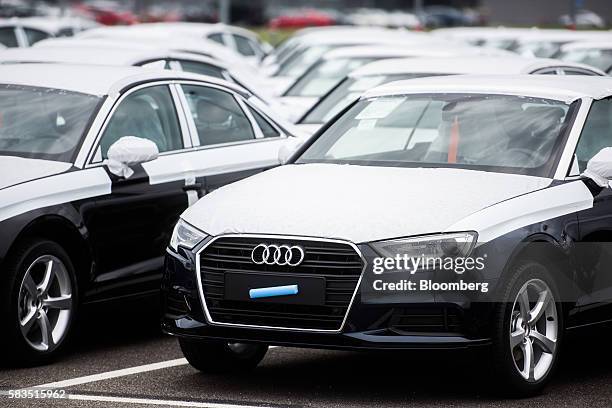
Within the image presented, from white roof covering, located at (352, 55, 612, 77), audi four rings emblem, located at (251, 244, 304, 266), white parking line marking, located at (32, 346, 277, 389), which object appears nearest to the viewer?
audi four rings emblem, located at (251, 244, 304, 266)

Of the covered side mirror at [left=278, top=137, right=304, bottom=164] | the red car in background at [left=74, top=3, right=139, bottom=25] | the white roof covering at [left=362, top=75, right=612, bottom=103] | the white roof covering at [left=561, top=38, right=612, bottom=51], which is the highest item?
the white roof covering at [left=362, top=75, right=612, bottom=103]

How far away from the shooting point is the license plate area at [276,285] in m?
6.56

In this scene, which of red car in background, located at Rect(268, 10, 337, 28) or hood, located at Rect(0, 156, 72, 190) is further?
red car in background, located at Rect(268, 10, 337, 28)

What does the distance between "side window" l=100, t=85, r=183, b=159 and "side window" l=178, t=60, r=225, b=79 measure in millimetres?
5052

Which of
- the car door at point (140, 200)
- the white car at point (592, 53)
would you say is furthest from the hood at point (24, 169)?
the white car at point (592, 53)

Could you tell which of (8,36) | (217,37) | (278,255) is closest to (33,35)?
(8,36)

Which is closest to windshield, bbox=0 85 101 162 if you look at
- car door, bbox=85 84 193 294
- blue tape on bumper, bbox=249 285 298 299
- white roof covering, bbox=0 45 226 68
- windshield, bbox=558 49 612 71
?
car door, bbox=85 84 193 294

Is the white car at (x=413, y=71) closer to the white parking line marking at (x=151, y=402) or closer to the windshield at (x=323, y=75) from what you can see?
the windshield at (x=323, y=75)

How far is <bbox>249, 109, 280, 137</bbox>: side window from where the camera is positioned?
10.0 m

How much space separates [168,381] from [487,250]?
1839 mm

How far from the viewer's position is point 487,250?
6.57m

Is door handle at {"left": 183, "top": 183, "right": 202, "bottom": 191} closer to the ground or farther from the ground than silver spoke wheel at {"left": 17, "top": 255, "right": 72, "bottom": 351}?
farther from the ground

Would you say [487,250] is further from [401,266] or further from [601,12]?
[601,12]

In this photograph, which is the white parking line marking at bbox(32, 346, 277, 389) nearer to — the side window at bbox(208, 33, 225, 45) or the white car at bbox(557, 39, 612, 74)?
the white car at bbox(557, 39, 612, 74)
